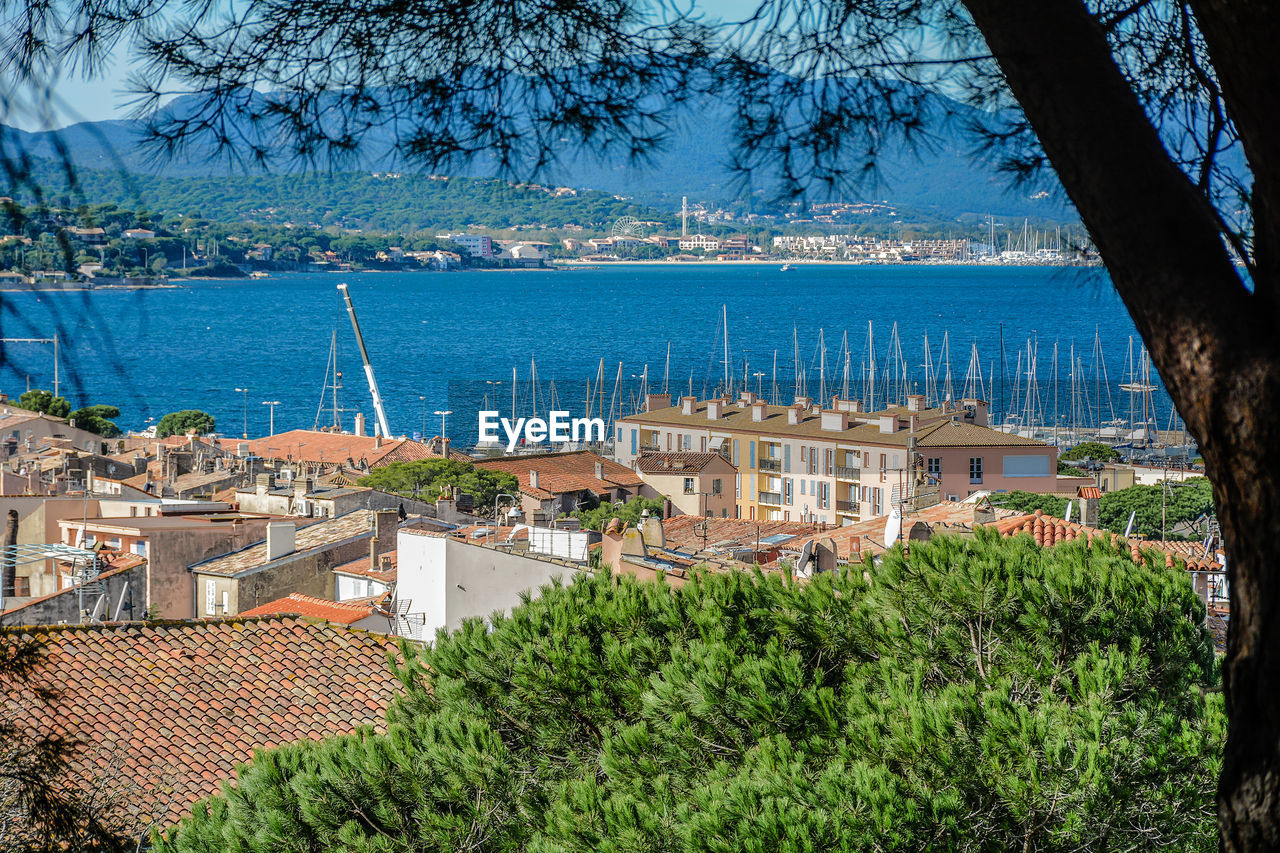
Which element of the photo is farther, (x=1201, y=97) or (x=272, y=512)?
(x=272, y=512)

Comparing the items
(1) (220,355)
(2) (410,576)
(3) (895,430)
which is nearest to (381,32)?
(2) (410,576)

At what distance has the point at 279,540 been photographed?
62.5 feet

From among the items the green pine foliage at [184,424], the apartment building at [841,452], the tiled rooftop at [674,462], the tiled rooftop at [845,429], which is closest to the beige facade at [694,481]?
the tiled rooftop at [674,462]

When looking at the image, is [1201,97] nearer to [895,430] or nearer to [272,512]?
[272,512]

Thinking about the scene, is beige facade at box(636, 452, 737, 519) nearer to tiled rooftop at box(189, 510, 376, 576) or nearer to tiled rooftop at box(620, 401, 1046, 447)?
tiled rooftop at box(620, 401, 1046, 447)

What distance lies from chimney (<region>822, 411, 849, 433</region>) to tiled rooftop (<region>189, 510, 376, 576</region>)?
31.3 meters

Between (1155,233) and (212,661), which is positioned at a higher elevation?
(1155,233)

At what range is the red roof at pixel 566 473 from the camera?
44872 millimetres

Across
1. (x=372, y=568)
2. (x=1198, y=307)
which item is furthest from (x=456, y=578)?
(x=1198, y=307)

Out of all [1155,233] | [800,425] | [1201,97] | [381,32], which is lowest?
[800,425]

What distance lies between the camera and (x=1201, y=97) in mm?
3734

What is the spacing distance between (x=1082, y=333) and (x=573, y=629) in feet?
464

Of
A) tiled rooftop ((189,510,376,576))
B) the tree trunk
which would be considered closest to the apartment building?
tiled rooftop ((189,510,376,576))

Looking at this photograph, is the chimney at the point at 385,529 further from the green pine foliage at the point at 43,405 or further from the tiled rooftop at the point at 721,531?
the green pine foliage at the point at 43,405
